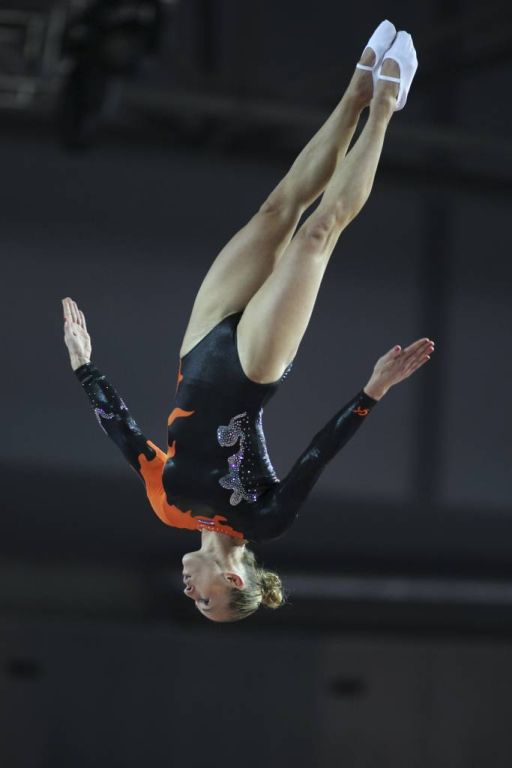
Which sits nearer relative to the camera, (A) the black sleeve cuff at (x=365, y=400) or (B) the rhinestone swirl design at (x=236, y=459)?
(A) the black sleeve cuff at (x=365, y=400)

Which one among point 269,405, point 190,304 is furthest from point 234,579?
point 190,304

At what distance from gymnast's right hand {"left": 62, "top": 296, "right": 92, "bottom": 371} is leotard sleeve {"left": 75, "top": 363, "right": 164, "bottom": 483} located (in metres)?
0.06

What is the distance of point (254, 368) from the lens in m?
3.75

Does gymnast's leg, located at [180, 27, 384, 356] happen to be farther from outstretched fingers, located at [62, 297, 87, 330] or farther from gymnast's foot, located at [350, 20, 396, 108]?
outstretched fingers, located at [62, 297, 87, 330]

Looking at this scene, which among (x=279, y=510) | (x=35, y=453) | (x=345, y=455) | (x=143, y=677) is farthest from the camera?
(x=345, y=455)

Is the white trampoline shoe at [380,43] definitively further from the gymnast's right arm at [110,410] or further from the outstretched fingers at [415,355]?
the gymnast's right arm at [110,410]

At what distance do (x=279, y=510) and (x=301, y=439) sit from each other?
4690mm

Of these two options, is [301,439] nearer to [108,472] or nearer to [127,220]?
[108,472]

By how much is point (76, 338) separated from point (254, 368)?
2.08ft

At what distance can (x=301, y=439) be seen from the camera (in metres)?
8.38

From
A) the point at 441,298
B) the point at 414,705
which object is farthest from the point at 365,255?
the point at 414,705

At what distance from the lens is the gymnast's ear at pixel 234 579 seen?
3.90 meters

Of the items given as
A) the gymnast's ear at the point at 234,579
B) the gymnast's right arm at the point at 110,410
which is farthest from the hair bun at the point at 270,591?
the gymnast's right arm at the point at 110,410

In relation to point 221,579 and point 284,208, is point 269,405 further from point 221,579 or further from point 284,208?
point 221,579
